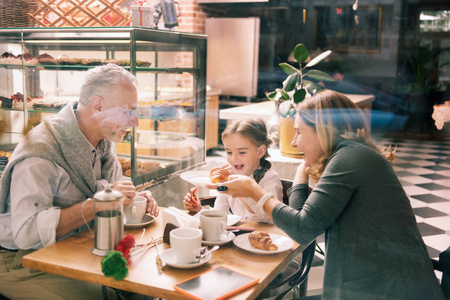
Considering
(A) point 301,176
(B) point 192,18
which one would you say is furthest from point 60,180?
(B) point 192,18

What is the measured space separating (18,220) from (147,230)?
414mm

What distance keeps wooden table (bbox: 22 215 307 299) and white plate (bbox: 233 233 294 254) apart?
0.5 inches

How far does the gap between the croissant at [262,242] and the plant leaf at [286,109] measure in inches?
56.1

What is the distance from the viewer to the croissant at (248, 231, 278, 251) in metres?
1.34

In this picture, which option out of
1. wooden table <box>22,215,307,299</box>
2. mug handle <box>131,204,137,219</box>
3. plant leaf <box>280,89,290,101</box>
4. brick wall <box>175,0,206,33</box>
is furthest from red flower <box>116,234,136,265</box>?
brick wall <box>175,0,206,33</box>

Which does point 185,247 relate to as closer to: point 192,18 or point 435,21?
point 435,21

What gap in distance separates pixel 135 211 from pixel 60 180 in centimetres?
29

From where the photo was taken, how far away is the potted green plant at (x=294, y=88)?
2233 millimetres

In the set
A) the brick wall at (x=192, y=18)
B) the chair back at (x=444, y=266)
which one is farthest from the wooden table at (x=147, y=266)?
the brick wall at (x=192, y=18)

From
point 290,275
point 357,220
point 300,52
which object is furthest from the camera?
point 300,52

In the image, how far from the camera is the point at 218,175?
1.73m

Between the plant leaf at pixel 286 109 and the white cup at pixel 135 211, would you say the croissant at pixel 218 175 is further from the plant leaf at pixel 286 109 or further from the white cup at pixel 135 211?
the plant leaf at pixel 286 109

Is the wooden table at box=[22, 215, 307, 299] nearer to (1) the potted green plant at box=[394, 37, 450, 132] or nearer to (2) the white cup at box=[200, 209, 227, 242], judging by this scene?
(2) the white cup at box=[200, 209, 227, 242]

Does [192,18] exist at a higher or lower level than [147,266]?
higher
